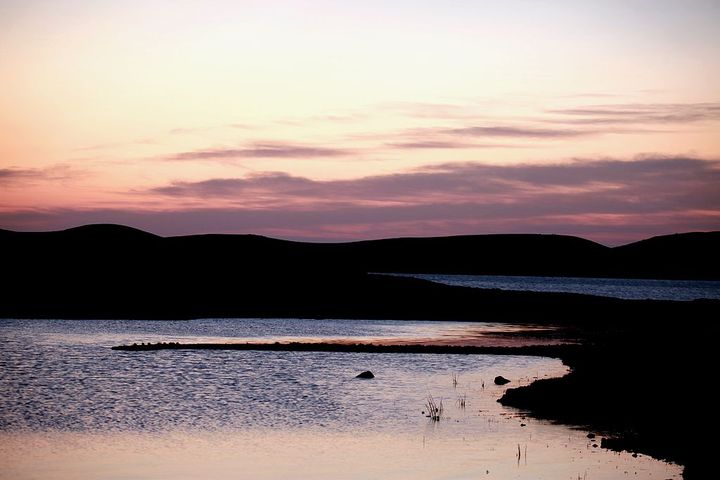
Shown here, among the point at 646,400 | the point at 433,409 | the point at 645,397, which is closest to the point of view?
the point at 646,400

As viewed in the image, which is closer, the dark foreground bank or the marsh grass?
the dark foreground bank

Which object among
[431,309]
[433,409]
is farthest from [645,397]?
[431,309]

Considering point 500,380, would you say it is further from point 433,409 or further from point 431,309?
point 431,309

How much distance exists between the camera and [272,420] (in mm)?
34844

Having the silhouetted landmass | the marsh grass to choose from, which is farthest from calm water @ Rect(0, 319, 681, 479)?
the silhouetted landmass

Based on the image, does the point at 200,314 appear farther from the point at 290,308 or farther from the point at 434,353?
the point at 434,353

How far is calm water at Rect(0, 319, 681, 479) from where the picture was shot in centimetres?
2667

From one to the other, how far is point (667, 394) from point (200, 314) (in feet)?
224

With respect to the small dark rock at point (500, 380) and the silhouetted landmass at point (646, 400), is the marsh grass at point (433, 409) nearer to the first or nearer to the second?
the silhouetted landmass at point (646, 400)

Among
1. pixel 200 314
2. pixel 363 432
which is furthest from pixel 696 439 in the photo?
pixel 200 314

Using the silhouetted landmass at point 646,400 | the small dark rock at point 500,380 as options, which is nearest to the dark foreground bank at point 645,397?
the silhouetted landmass at point 646,400

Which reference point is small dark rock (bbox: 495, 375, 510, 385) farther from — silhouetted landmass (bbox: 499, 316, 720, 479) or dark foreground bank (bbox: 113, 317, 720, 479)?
silhouetted landmass (bbox: 499, 316, 720, 479)

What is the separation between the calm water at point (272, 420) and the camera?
1050 inches

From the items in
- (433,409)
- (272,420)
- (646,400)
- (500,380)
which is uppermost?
(646,400)
